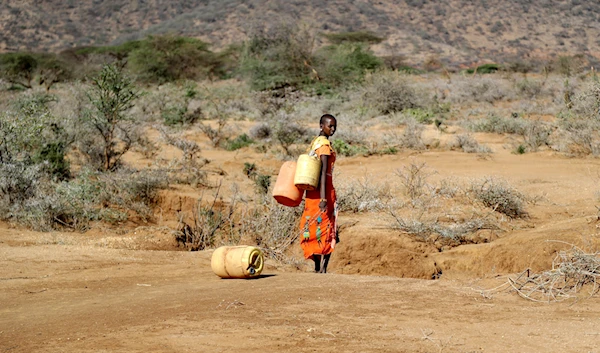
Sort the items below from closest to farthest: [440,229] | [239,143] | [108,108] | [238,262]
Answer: [238,262] < [440,229] < [108,108] < [239,143]

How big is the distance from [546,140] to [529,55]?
111 ft

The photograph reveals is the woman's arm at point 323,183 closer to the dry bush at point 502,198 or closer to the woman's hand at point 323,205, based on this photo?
the woman's hand at point 323,205

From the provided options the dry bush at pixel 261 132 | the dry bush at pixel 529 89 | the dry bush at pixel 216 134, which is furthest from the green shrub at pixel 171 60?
the dry bush at pixel 261 132

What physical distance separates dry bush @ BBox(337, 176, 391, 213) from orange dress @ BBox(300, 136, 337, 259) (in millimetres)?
2462

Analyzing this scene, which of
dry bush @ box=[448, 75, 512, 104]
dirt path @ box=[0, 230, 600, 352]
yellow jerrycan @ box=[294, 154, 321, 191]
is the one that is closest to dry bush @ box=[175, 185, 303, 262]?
yellow jerrycan @ box=[294, 154, 321, 191]

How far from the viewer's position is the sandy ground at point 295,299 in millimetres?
4035

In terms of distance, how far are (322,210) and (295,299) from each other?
169 cm

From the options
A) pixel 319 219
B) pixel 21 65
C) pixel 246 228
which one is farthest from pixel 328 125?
pixel 21 65

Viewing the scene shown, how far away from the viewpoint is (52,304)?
5336 mm

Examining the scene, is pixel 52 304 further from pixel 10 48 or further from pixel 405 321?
pixel 10 48

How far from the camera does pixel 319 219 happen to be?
668cm

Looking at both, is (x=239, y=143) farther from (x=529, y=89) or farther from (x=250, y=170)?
(x=529, y=89)

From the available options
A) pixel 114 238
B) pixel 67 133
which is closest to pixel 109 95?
pixel 67 133

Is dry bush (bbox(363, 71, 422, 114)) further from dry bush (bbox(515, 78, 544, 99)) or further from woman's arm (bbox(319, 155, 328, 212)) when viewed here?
woman's arm (bbox(319, 155, 328, 212))
